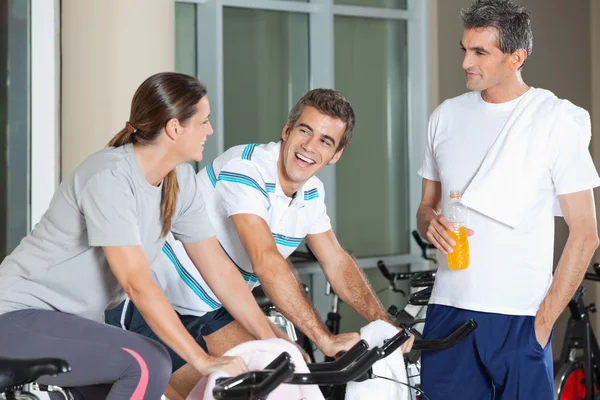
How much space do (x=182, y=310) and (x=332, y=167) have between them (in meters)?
3.13

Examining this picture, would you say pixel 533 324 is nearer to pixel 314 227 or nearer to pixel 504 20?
pixel 314 227

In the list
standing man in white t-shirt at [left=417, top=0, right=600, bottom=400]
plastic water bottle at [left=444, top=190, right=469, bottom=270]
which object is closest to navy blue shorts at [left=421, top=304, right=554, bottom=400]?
standing man in white t-shirt at [left=417, top=0, right=600, bottom=400]

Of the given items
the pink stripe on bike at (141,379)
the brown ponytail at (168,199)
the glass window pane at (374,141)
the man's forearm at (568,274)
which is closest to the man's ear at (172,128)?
the brown ponytail at (168,199)

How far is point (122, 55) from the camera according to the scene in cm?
428

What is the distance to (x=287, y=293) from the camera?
239cm

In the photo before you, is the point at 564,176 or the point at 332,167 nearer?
the point at 564,176

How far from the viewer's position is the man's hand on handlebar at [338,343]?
7.58 feet

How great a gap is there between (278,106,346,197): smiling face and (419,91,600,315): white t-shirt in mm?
373

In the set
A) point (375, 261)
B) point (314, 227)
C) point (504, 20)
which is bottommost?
point (375, 261)

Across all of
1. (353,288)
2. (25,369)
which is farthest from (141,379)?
(353,288)

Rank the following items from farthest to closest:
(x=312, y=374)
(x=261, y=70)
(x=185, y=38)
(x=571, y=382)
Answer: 1. (x=261, y=70)
2. (x=185, y=38)
3. (x=571, y=382)
4. (x=312, y=374)

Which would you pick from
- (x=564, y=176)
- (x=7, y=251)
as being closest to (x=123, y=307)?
(x=564, y=176)

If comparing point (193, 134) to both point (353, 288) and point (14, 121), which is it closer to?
point (353, 288)

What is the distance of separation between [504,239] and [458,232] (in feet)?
0.44
